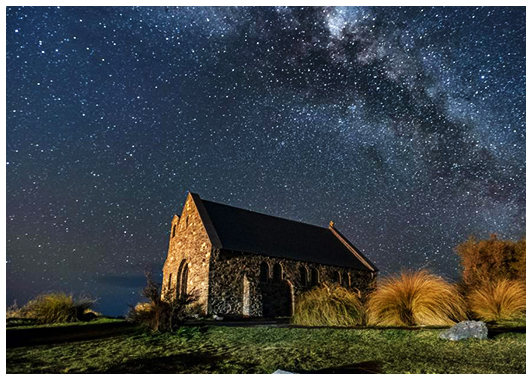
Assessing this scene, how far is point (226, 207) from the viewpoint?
23.0 meters

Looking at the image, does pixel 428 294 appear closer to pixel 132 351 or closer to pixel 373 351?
pixel 373 351

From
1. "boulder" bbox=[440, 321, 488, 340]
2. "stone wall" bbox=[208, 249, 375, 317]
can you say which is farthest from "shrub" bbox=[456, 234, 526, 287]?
"boulder" bbox=[440, 321, 488, 340]

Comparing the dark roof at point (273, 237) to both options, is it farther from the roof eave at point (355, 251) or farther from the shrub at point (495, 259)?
the shrub at point (495, 259)

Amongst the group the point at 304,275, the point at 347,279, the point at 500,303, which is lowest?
the point at 347,279

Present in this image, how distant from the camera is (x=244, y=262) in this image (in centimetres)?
1914

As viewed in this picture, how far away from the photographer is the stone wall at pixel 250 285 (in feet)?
59.5

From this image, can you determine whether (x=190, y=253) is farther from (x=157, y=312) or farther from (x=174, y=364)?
(x=174, y=364)

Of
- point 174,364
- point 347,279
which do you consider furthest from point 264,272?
point 174,364

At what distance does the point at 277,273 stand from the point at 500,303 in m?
11.3

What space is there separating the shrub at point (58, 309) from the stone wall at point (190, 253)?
651cm

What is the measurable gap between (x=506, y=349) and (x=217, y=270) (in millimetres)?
13584

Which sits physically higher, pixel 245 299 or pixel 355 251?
pixel 355 251

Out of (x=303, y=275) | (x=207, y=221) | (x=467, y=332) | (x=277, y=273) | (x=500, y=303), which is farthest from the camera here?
(x=303, y=275)

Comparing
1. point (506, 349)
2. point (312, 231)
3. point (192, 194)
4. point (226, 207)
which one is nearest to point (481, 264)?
point (312, 231)
